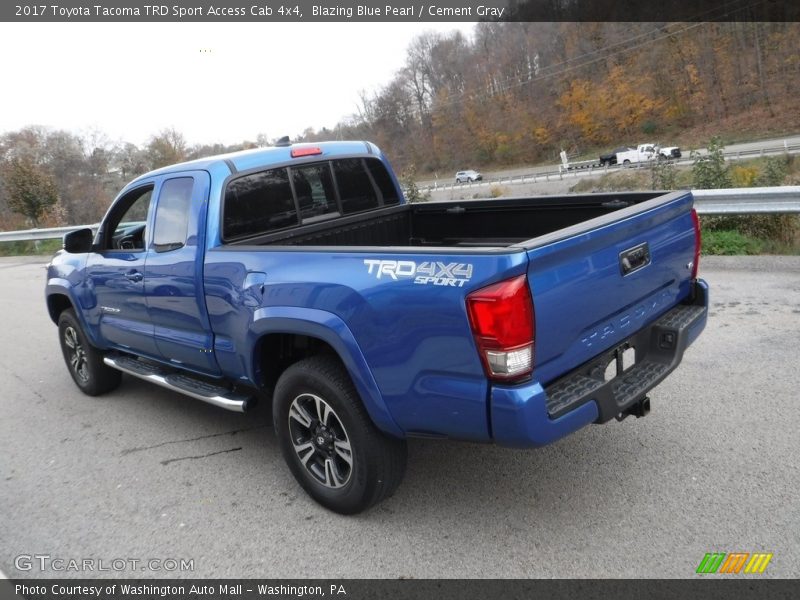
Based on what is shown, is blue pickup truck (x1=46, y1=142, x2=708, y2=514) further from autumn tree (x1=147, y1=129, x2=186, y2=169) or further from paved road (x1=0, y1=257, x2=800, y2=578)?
autumn tree (x1=147, y1=129, x2=186, y2=169)

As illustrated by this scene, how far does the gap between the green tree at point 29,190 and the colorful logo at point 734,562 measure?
1148 inches

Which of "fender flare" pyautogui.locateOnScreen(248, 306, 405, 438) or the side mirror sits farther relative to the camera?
the side mirror

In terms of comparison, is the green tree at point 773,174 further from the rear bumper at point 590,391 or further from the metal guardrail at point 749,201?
the rear bumper at point 590,391

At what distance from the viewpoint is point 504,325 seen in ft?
8.34

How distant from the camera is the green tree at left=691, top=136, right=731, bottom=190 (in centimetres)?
935

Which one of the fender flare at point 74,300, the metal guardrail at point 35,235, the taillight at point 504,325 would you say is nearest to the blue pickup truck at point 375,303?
the taillight at point 504,325

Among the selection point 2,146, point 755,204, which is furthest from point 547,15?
point 755,204

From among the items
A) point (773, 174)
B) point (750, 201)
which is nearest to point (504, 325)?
point (750, 201)

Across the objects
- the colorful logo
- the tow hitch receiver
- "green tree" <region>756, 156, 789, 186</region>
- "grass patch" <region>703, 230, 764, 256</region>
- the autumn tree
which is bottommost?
the colorful logo

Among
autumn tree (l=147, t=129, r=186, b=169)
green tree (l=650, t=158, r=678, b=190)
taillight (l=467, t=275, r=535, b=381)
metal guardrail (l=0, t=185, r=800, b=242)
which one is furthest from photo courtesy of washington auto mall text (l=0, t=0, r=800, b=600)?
autumn tree (l=147, t=129, r=186, b=169)

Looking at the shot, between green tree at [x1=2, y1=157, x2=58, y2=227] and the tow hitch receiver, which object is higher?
green tree at [x1=2, y1=157, x2=58, y2=227]

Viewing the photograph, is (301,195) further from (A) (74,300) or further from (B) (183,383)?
(A) (74,300)

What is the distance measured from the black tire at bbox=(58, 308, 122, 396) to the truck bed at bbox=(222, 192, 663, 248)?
2438 mm

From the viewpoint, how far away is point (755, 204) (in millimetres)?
7738
